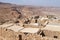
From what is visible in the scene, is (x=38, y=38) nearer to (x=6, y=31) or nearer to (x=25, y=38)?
(x=25, y=38)

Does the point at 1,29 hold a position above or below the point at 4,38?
above

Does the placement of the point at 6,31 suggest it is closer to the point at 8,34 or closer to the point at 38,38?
the point at 8,34

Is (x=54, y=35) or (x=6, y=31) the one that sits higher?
(x=6, y=31)

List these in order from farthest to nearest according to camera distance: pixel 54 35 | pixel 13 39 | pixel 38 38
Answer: pixel 54 35, pixel 13 39, pixel 38 38

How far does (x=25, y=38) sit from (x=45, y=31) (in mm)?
2635

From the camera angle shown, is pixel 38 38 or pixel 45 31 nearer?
pixel 38 38

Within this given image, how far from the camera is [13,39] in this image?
35.4 feet

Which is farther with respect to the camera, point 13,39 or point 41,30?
point 41,30

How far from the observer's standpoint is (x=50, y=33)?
38.7 feet

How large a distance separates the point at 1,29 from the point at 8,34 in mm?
826

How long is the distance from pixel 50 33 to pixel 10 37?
3.59m

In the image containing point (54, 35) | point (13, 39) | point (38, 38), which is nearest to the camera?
point (38, 38)

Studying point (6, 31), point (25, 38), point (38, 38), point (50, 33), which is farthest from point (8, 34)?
point (50, 33)

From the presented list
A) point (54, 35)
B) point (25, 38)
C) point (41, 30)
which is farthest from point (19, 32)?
point (54, 35)
